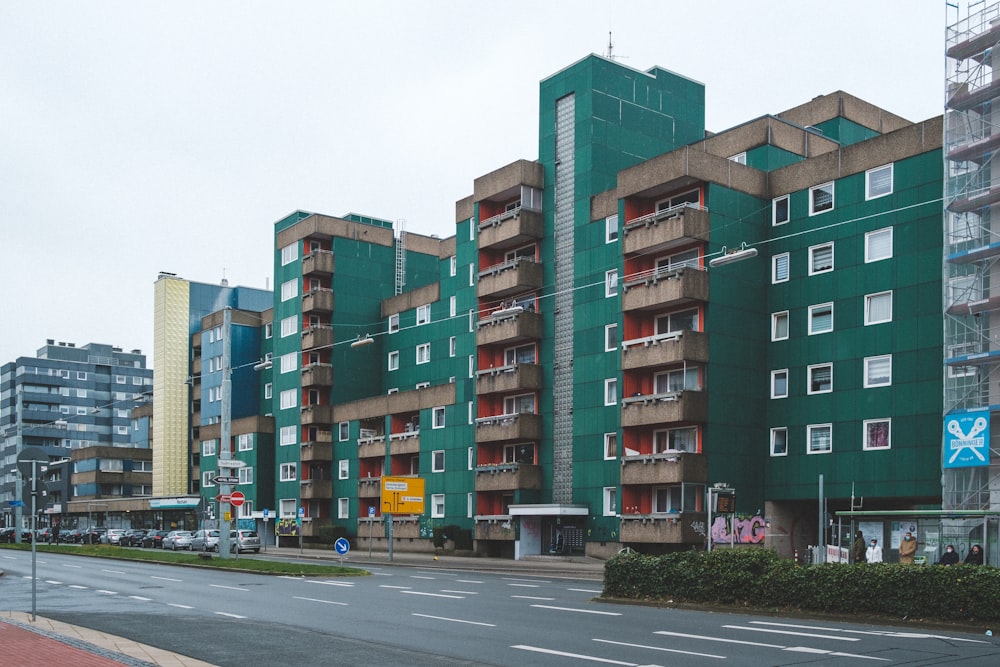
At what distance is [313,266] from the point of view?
7256 cm

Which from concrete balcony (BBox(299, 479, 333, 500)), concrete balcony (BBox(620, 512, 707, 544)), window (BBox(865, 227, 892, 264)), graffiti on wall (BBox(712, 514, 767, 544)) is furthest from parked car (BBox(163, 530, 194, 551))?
window (BBox(865, 227, 892, 264))

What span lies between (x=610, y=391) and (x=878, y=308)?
12402 mm

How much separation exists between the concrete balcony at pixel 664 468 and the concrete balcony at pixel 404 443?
1966 cm

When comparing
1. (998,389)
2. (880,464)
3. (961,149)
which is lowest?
(880,464)

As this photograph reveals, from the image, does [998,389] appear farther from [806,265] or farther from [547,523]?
[547,523]

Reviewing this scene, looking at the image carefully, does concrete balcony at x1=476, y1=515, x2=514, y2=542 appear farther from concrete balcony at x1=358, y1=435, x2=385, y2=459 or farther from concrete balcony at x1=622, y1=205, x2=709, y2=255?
concrete balcony at x1=622, y1=205, x2=709, y2=255

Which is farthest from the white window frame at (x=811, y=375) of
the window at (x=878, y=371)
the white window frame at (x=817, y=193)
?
the white window frame at (x=817, y=193)

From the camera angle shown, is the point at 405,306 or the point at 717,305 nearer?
the point at 717,305

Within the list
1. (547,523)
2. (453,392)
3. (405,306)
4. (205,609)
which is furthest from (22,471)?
(405,306)

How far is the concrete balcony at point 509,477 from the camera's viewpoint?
52.7 meters

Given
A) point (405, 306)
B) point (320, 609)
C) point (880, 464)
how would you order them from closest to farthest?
1. point (320, 609)
2. point (880, 464)
3. point (405, 306)

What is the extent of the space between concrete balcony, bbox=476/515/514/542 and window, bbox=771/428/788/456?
13773 millimetres

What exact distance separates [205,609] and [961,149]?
28.4 metres

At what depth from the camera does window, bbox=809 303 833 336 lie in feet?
144
